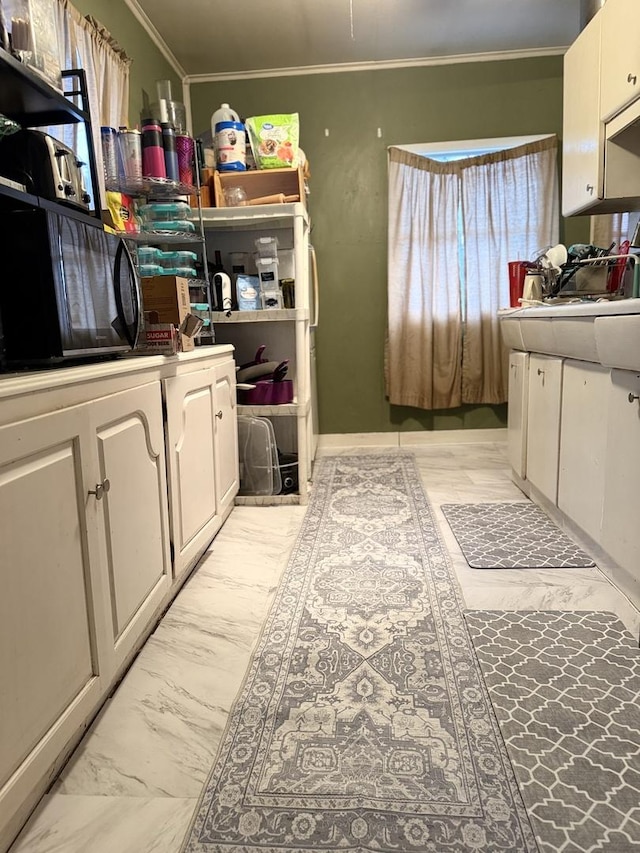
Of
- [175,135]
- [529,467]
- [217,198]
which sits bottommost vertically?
[529,467]

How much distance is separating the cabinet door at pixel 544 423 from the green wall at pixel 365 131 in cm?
143

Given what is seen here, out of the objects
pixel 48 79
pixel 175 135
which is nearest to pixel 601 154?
pixel 175 135

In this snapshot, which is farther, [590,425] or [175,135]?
[175,135]

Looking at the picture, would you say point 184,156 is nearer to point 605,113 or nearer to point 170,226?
point 170,226

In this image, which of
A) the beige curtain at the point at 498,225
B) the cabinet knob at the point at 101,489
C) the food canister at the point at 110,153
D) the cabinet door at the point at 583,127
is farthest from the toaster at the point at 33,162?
the beige curtain at the point at 498,225

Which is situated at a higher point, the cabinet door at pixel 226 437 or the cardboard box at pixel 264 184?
the cardboard box at pixel 264 184

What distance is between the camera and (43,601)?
1020 mm

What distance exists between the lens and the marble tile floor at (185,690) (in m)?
1.05

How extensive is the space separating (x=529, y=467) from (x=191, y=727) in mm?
2009

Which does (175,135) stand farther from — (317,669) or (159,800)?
(159,800)

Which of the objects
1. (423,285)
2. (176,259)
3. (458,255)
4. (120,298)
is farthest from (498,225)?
(120,298)

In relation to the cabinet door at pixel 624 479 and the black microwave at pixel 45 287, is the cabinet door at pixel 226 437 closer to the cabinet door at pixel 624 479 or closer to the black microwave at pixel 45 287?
the black microwave at pixel 45 287

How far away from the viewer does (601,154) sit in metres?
2.54

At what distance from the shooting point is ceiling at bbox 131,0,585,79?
307cm
